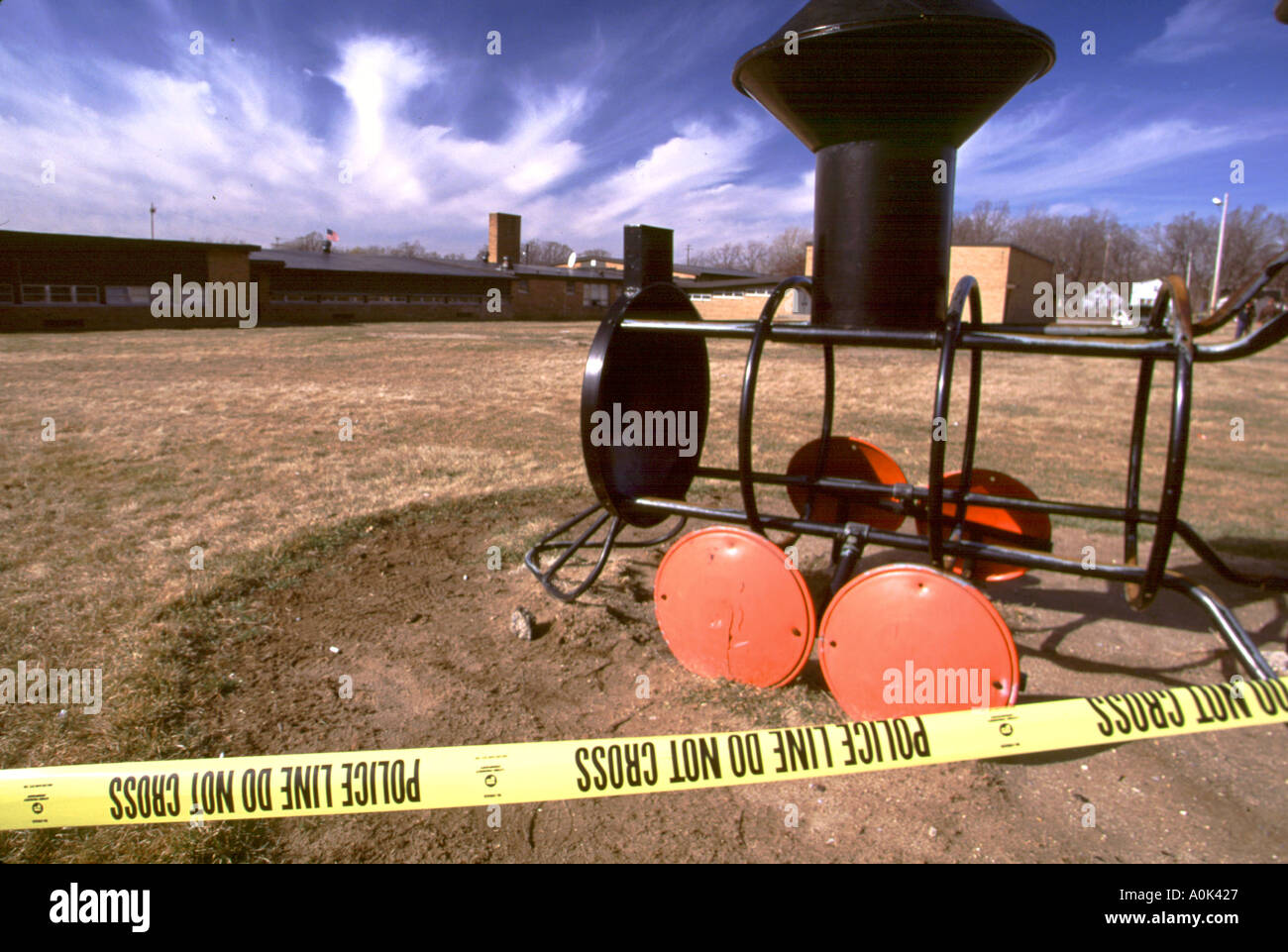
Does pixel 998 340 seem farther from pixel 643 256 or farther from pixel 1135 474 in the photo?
pixel 643 256

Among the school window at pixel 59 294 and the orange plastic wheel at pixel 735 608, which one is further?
the school window at pixel 59 294

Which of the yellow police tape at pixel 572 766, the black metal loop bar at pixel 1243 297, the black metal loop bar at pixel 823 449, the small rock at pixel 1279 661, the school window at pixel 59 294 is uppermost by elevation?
the school window at pixel 59 294

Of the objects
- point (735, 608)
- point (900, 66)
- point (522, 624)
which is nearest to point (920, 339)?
point (900, 66)

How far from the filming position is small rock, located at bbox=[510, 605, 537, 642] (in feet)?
12.1

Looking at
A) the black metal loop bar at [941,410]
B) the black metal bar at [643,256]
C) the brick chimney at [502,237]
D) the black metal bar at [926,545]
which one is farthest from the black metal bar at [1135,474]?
the brick chimney at [502,237]

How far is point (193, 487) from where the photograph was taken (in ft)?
20.6

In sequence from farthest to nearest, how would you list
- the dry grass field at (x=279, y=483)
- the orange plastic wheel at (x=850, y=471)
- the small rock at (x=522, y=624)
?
the orange plastic wheel at (x=850, y=471), the small rock at (x=522, y=624), the dry grass field at (x=279, y=483)

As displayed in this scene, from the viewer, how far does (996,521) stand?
13.7ft

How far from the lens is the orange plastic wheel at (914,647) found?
2.67 m

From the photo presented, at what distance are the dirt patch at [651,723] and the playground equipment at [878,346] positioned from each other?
30 cm

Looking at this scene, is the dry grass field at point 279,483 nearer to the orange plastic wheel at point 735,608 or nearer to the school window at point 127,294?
the orange plastic wheel at point 735,608

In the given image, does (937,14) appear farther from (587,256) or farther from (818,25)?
(587,256)

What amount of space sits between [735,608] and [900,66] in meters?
2.31
